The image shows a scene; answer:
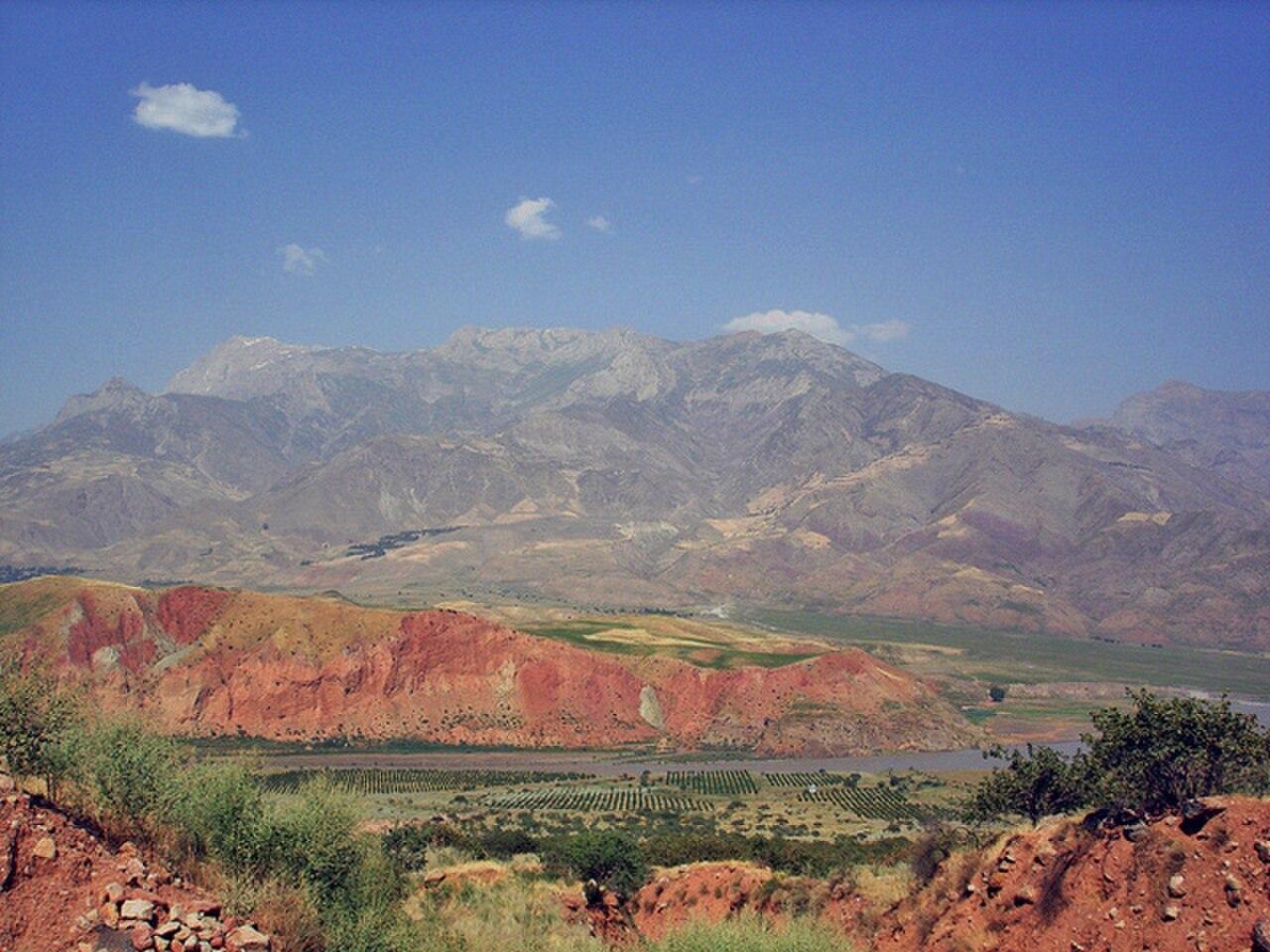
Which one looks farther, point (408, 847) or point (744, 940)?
point (408, 847)

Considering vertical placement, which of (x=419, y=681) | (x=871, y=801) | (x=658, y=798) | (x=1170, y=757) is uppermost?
(x=1170, y=757)

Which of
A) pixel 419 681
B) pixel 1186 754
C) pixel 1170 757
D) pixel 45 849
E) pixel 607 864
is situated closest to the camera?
pixel 45 849

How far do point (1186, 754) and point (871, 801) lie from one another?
6371cm

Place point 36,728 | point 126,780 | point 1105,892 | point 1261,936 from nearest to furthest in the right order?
point 1261,936, point 36,728, point 126,780, point 1105,892

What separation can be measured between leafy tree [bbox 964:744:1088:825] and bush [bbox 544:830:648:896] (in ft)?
56.6

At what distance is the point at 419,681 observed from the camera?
128 meters

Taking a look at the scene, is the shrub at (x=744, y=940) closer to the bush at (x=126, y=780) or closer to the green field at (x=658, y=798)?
the bush at (x=126, y=780)

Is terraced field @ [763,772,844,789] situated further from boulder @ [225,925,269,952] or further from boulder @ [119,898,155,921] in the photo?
boulder @ [119,898,155,921]

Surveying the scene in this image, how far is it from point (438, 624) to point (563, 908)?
100885 millimetres

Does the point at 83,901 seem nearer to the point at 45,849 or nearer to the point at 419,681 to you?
the point at 45,849

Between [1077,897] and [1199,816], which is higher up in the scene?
[1199,816]

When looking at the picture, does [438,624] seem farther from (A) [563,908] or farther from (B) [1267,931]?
(B) [1267,931]

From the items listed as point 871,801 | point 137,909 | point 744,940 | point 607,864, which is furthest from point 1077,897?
point 871,801

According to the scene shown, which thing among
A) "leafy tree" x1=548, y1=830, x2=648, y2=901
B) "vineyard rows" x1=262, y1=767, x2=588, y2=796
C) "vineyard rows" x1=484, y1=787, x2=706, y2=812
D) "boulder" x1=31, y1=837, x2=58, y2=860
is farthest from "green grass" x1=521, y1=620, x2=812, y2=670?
"boulder" x1=31, y1=837, x2=58, y2=860
